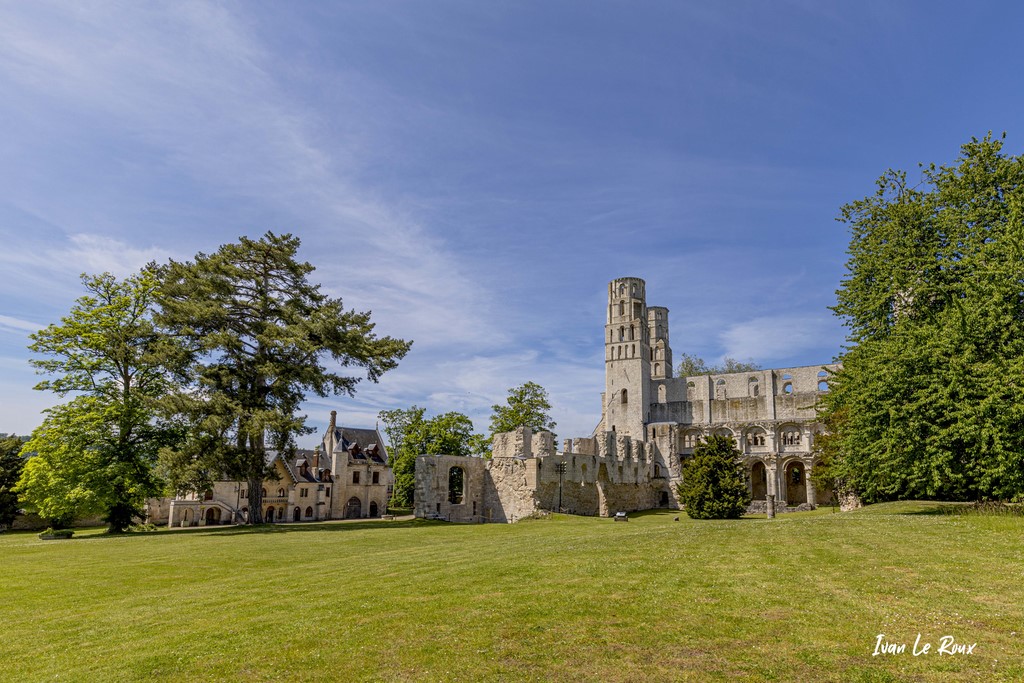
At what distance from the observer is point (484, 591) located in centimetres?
1173

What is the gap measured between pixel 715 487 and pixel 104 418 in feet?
106

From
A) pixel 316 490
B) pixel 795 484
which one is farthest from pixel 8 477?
pixel 795 484

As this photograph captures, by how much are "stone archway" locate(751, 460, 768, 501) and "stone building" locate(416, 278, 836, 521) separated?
0.10m

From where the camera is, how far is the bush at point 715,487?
1361 inches

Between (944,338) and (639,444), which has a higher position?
(944,338)

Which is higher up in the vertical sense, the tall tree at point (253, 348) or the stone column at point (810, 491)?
the tall tree at point (253, 348)

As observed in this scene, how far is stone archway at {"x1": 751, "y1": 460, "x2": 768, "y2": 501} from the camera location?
6381 cm

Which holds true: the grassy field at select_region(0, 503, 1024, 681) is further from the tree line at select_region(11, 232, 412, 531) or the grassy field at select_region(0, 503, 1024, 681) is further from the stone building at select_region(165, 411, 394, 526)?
the stone building at select_region(165, 411, 394, 526)

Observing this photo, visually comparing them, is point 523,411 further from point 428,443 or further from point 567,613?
point 567,613

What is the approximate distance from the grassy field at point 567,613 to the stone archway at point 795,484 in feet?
157
